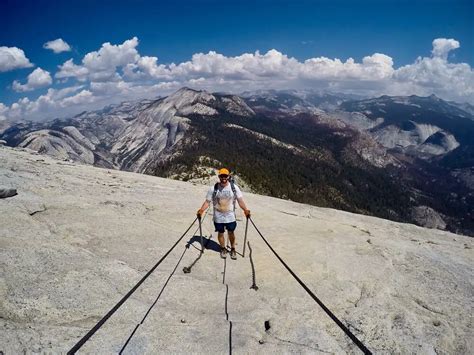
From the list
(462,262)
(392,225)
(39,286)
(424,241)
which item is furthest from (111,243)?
(392,225)

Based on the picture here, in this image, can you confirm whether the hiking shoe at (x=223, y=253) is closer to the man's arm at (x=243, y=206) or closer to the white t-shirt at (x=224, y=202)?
the white t-shirt at (x=224, y=202)

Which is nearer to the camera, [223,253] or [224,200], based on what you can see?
[224,200]

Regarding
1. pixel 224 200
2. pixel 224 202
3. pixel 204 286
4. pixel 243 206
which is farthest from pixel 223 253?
pixel 204 286

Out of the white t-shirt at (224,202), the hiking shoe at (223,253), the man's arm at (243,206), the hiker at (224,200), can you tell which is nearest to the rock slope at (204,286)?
the hiking shoe at (223,253)

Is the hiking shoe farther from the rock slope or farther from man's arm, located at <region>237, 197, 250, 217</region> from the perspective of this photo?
man's arm, located at <region>237, 197, 250, 217</region>

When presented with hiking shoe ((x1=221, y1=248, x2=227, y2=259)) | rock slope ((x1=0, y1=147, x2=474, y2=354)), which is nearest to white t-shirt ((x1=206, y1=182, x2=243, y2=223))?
hiking shoe ((x1=221, y1=248, x2=227, y2=259))

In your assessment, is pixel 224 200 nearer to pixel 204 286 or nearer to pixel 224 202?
pixel 224 202
